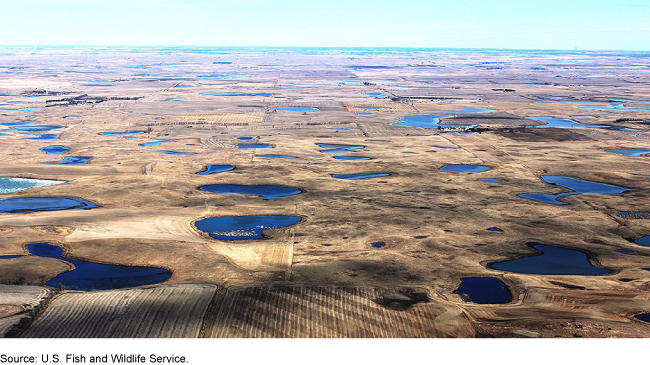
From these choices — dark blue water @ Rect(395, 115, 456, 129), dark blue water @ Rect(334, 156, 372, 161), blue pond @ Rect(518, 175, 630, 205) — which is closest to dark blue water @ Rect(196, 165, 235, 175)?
dark blue water @ Rect(334, 156, 372, 161)

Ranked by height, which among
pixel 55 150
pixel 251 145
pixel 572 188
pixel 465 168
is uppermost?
pixel 572 188

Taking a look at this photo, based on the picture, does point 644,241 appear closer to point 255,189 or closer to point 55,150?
point 255,189

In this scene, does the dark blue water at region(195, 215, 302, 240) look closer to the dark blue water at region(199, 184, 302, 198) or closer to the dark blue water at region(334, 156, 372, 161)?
the dark blue water at region(199, 184, 302, 198)

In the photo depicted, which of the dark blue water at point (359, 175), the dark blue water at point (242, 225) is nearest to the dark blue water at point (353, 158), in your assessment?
the dark blue water at point (359, 175)

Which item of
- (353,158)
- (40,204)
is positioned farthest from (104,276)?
(353,158)

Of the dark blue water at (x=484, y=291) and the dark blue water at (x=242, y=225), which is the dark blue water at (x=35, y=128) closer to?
the dark blue water at (x=242, y=225)
